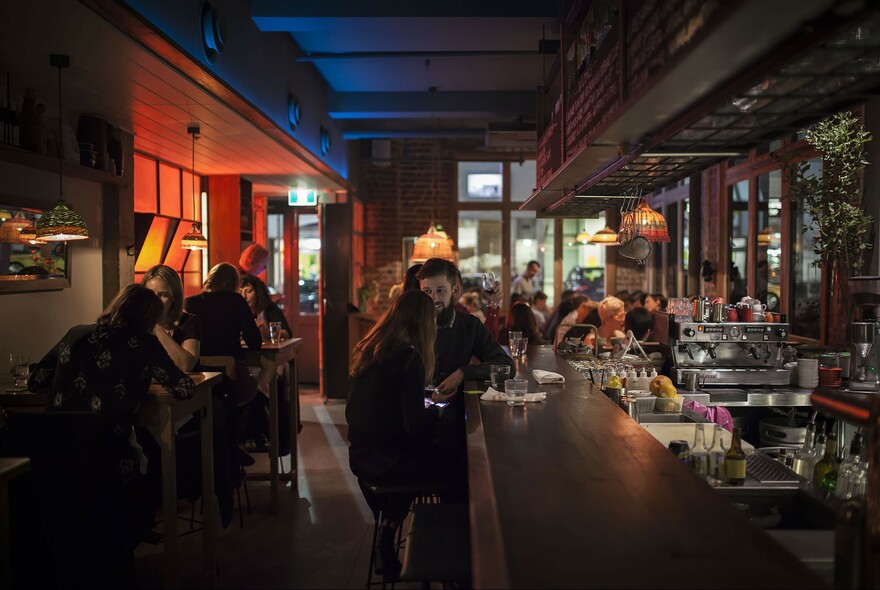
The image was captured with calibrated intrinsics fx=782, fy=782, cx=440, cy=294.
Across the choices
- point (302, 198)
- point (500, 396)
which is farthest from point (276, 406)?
point (302, 198)

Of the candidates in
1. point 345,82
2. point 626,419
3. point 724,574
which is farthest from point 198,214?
point 724,574

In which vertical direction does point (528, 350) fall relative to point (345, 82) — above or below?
below

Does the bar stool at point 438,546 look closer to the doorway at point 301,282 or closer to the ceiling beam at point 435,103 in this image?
the ceiling beam at point 435,103

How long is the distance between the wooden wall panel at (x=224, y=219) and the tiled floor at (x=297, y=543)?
3084 mm

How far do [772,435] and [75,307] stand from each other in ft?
15.9

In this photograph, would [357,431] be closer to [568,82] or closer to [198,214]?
[568,82]

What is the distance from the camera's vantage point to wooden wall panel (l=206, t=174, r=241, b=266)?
845cm

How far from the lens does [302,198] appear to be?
35.0 feet

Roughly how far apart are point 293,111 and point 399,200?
5440 millimetres

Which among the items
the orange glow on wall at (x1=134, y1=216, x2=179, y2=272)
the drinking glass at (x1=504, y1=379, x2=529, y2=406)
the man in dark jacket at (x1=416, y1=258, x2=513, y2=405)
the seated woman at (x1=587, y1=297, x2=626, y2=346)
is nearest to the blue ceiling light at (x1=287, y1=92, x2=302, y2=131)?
the orange glow on wall at (x1=134, y1=216, x2=179, y2=272)

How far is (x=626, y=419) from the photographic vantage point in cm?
294

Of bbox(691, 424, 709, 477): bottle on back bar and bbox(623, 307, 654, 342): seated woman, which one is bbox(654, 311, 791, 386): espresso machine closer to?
bbox(623, 307, 654, 342): seated woman

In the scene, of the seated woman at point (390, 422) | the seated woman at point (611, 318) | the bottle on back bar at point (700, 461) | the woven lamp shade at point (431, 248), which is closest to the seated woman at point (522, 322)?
the seated woman at point (611, 318)

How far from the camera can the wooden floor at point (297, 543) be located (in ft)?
13.1
